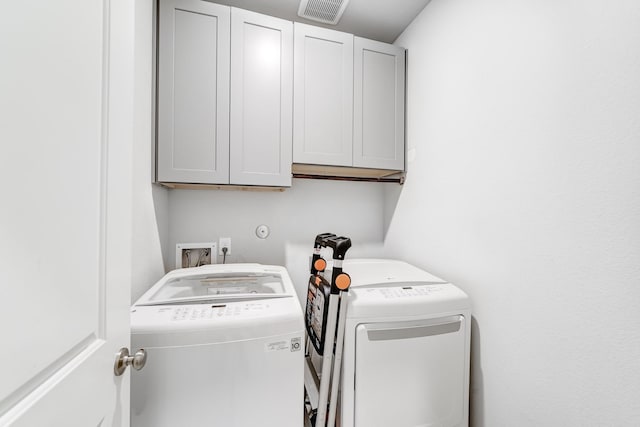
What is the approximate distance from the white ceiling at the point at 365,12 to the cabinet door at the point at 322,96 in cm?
17

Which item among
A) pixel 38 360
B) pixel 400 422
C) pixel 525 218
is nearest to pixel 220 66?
pixel 38 360

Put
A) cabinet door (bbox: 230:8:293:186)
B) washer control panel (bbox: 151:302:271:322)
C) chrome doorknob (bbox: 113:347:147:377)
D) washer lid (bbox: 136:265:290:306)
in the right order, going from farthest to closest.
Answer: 1. cabinet door (bbox: 230:8:293:186)
2. washer lid (bbox: 136:265:290:306)
3. washer control panel (bbox: 151:302:271:322)
4. chrome doorknob (bbox: 113:347:147:377)

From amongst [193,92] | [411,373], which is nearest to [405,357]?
[411,373]

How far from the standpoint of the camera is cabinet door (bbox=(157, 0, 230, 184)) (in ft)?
4.42

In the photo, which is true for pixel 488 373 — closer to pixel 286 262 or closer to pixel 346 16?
pixel 286 262

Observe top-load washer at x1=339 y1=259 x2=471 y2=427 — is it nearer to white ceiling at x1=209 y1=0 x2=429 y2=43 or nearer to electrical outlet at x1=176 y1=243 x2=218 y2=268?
electrical outlet at x1=176 y1=243 x2=218 y2=268

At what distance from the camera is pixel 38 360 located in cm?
40

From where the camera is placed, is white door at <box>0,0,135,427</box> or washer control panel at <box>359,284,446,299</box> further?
washer control panel at <box>359,284,446,299</box>

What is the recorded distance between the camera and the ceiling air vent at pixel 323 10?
4.98ft

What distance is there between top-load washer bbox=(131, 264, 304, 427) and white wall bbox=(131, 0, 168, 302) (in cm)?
29

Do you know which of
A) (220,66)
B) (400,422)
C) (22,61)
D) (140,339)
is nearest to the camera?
(22,61)

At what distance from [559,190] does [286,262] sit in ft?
5.06

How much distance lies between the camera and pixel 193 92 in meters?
1.39

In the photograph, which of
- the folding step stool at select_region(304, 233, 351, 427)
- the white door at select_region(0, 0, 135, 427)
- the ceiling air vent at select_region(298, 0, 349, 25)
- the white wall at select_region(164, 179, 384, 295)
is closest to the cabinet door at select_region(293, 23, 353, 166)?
the ceiling air vent at select_region(298, 0, 349, 25)
